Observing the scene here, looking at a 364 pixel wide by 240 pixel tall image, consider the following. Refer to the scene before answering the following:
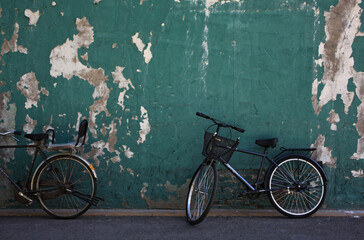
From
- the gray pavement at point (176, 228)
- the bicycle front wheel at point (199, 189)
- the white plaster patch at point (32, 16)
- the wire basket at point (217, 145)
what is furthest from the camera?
the white plaster patch at point (32, 16)

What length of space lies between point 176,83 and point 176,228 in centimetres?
208

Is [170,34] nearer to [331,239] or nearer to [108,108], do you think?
[108,108]

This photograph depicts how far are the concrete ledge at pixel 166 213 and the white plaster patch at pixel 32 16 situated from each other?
2.78 m

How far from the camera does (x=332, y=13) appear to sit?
5574 mm

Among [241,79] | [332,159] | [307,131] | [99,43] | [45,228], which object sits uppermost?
Answer: [99,43]

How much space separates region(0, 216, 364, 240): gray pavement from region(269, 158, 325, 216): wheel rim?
0.90 ft

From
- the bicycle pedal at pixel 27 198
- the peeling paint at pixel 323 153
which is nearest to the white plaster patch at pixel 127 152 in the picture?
the bicycle pedal at pixel 27 198

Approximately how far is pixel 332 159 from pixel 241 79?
5.98 ft

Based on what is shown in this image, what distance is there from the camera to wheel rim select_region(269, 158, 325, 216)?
5414 mm

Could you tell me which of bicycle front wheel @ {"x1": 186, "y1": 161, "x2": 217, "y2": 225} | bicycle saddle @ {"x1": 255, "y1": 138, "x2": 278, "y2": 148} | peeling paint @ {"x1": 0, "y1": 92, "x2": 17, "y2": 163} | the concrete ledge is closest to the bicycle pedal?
the concrete ledge

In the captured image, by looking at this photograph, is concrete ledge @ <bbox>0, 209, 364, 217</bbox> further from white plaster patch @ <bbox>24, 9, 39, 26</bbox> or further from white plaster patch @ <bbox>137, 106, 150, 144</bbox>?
white plaster patch @ <bbox>24, 9, 39, 26</bbox>

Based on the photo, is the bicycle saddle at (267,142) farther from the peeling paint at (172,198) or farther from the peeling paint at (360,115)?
the peeling paint at (360,115)

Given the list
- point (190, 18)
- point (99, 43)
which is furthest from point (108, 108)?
point (190, 18)

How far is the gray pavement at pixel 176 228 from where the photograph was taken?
4699mm
